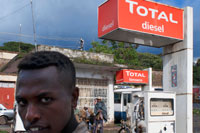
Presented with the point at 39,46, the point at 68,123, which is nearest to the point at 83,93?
the point at 39,46

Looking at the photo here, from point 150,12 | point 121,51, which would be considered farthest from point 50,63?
point 121,51

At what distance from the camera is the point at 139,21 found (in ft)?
20.3

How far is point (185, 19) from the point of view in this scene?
6.68 metres

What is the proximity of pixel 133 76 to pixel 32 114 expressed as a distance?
1478cm

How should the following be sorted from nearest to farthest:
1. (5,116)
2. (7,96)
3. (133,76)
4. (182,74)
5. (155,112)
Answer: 1. (182,74)
2. (155,112)
3. (133,76)
4. (5,116)
5. (7,96)

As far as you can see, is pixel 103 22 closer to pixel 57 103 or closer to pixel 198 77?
pixel 57 103

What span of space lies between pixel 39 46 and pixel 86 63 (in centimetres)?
352

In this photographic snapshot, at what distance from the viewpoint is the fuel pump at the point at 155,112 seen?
6.94 metres

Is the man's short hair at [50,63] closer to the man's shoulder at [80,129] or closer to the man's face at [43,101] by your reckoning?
the man's face at [43,101]

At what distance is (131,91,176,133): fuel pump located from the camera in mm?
6941

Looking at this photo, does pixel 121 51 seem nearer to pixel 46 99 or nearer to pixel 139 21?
pixel 139 21

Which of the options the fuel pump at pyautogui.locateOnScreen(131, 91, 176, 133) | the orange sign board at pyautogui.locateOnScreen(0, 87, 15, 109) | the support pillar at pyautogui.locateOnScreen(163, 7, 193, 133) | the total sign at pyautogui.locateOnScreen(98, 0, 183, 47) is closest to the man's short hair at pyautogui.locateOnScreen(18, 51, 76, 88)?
the total sign at pyautogui.locateOnScreen(98, 0, 183, 47)

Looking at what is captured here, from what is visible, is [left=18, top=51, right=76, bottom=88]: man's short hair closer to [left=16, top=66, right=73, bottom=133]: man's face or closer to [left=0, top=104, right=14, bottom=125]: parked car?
[left=16, top=66, right=73, bottom=133]: man's face

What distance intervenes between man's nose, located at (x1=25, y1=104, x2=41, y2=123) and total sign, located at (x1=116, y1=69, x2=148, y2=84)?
14.3 meters
